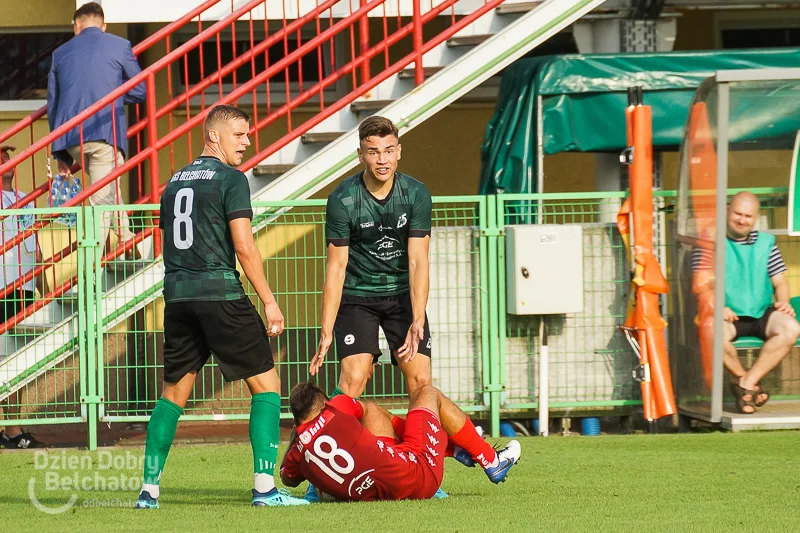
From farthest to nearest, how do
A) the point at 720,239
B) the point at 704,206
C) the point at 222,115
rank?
the point at 704,206 → the point at 720,239 → the point at 222,115

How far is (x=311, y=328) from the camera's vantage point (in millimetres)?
9945

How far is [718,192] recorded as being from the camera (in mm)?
9211

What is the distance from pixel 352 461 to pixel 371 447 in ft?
0.41

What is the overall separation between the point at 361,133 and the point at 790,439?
409cm

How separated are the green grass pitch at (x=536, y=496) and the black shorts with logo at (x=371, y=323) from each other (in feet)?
2.90

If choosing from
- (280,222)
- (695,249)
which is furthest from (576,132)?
(280,222)

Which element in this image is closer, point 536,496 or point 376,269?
point 536,496

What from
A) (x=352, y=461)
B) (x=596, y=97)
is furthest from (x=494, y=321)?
(x=352, y=461)

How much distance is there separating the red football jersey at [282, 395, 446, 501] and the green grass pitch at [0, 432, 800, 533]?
10cm

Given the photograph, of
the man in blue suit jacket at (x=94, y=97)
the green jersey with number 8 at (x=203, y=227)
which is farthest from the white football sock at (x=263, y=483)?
the man in blue suit jacket at (x=94, y=97)

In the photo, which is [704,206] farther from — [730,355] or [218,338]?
[218,338]

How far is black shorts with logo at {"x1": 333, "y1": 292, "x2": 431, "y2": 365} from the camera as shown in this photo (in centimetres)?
714

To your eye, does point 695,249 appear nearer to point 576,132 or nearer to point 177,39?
point 576,132

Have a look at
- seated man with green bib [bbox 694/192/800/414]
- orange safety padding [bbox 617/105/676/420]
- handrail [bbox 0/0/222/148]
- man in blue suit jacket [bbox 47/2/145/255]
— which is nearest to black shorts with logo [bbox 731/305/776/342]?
seated man with green bib [bbox 694/192/800/414]
